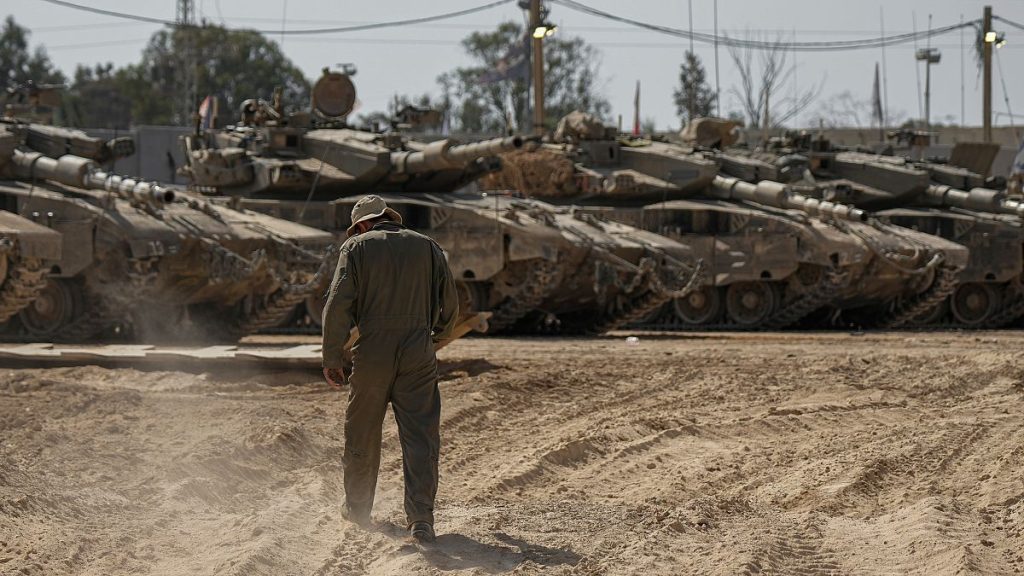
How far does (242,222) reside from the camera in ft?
60.0

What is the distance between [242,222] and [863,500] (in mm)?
11542

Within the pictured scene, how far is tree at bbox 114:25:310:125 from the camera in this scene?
5572 centimetres

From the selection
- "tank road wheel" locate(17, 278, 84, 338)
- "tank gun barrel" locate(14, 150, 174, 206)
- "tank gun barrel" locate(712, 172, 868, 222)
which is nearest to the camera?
"tank gun barrel" locate(14, 150, 174, 206)

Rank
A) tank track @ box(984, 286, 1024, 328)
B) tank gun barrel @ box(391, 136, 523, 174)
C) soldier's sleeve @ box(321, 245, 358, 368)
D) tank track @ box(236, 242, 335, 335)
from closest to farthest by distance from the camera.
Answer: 1. soldier's sleeve @ box(321, 245, 358, 368)
2. tank track @ box(236, 242, 335, 335)
3. tank gun barrel @ box(391, 136, 523, 174)
4. tank track @ box(984, 286, 1024, 328)

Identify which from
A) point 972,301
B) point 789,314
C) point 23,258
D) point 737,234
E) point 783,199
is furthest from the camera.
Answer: point 972,301

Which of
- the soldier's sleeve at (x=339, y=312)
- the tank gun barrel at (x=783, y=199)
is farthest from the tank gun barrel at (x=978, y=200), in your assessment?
the soldier's sleeve at (x=339, y=312)

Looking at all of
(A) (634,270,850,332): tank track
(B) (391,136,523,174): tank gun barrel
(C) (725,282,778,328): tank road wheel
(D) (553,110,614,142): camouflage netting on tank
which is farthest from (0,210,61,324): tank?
(D) (553,110,614,142): camouflage netting on tank

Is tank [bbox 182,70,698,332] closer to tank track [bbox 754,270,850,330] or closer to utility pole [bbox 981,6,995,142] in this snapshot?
tank track [bbox 754,270,850,330]

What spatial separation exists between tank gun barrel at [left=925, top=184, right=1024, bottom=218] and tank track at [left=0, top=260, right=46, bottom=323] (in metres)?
15.1

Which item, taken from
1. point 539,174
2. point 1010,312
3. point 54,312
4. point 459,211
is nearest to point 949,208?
point 1010,312

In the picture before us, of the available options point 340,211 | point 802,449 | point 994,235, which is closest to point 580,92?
point 994,235

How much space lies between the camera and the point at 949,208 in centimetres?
2627

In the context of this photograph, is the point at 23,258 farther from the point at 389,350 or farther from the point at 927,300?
the point at 927,300

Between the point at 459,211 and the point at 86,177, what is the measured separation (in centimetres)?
467
